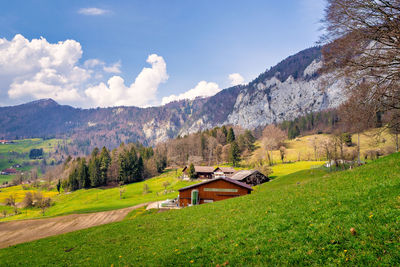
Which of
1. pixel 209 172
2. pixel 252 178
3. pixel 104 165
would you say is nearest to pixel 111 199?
pixel 209 172

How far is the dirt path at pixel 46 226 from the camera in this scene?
39750 mm

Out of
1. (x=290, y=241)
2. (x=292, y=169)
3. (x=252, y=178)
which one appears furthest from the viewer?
(x=292, y=169)

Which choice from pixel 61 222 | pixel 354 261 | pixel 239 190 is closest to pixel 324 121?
pixel 239 190

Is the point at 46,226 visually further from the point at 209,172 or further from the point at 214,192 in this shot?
the point at 209,172

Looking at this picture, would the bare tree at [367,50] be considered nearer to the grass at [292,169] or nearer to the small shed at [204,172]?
the grass at [292,169]

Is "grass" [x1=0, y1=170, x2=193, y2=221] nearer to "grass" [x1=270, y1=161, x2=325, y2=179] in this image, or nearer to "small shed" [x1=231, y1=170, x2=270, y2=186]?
"small shed" [x1=231, y1=170, x2=270, y2=186]

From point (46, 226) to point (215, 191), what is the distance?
114ft

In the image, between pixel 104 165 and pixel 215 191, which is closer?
pixel 215 191

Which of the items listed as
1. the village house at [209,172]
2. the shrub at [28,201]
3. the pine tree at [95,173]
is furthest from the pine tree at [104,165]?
the village house at [209,172]

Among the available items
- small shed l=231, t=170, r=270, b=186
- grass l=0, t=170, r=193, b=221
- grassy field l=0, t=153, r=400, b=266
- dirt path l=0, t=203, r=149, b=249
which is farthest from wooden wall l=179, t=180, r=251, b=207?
grassy field l=0, t=153, r=400, b=266

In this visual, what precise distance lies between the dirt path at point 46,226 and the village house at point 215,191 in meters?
15.0

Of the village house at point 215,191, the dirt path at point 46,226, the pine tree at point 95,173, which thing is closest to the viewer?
the dirt path at point 46,226

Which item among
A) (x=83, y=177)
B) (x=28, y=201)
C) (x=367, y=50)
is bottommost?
(x=28, y=201)

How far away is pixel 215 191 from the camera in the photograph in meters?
46.3
